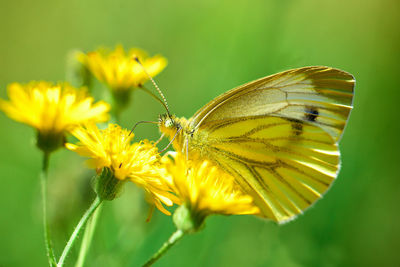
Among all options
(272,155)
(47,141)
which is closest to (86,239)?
(47,141)

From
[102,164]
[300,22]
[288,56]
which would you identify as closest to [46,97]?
[102,164]

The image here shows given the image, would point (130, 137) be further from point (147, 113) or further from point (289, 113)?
point (147, 113)

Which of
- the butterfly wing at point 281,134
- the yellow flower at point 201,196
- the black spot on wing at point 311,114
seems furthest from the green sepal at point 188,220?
the black spot on wing at point 311,114

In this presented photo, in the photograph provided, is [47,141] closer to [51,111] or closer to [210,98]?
[51,111]

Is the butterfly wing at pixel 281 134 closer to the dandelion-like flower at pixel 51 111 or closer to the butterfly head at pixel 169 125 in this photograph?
the butterfly head at pixel 169 125

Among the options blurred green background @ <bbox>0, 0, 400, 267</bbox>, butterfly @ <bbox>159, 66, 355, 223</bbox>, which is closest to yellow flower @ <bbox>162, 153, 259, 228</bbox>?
butterfly @ <bbox>159, 66, 355, 223</bbox>

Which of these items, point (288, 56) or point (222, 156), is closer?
point (222, 156)

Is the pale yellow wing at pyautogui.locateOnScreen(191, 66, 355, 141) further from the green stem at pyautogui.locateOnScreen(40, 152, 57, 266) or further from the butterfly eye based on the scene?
the green stem at pyautogui.locateOnScreen(40, 152, 57, 266)
